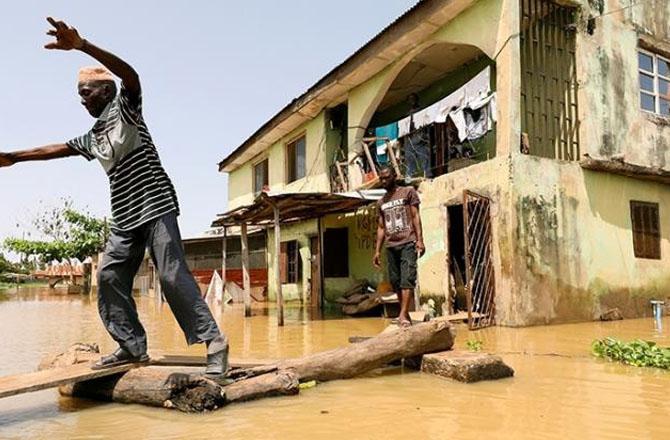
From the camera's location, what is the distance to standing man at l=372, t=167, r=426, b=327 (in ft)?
18.3

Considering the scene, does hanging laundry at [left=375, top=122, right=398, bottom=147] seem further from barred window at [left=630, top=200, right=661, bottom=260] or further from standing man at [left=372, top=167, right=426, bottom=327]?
standing man at [left=372, top=167, right=426, bottom=327]

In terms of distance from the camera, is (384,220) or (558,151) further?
(558,151)

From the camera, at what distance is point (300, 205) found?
1055cm

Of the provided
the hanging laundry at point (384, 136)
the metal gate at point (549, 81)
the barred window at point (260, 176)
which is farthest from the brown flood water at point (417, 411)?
the barred window at point (260, 176)

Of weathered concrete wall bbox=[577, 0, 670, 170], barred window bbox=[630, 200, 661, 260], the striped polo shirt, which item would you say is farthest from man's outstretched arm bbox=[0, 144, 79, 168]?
barred window bbox=[630, 200, 661, 260]

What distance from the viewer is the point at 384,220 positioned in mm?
6051

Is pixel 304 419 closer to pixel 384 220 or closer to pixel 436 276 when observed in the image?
pixel 384 220

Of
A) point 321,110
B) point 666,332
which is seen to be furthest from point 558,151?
point 321,110

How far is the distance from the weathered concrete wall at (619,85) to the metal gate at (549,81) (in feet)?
0.71

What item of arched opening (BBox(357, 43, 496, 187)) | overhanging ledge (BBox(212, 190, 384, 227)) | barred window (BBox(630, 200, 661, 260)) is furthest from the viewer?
barred window (BBox(630, 200, 661, 260))

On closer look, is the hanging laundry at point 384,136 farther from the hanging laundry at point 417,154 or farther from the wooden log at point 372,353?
the wooden log at point 372,353

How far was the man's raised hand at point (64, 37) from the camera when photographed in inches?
108

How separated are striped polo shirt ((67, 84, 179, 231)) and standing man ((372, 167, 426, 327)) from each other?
113 inches

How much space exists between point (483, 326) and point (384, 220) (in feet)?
10.3
